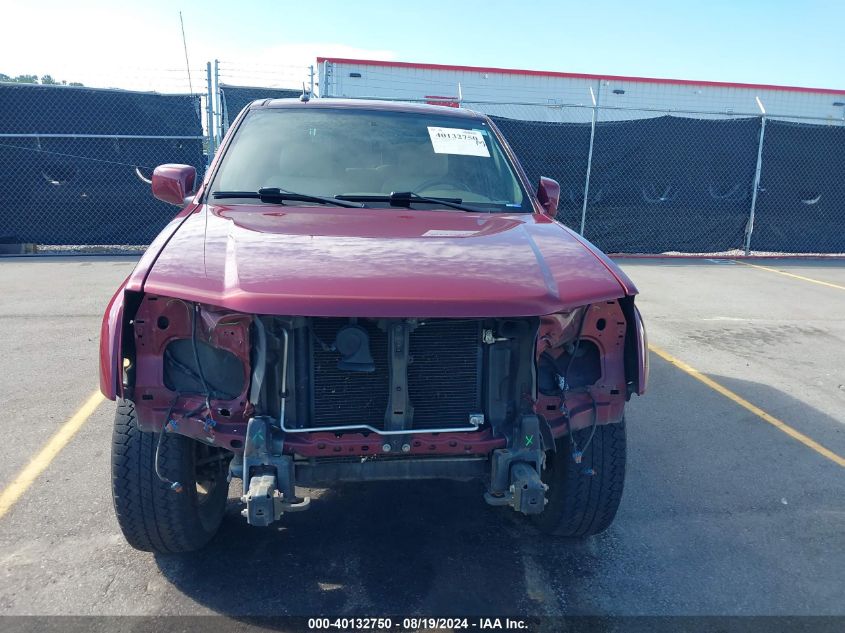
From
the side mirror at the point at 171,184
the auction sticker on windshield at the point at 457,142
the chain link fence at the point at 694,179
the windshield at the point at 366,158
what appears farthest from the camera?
the chain link fence at the point at 694,179

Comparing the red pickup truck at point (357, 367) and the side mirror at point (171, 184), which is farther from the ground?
the side mirror at point (171, 184)

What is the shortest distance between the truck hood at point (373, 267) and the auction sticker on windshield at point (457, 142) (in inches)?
36.3

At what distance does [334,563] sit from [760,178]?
11.3m

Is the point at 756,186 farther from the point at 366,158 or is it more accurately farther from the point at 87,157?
the point at 87,157

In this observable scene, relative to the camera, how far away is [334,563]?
287cm

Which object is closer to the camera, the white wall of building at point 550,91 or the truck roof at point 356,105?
the truck roof at point 356,105

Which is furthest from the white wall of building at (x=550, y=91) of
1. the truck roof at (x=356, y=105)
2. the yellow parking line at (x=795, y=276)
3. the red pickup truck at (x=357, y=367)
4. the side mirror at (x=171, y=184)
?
the red pickup truck at (x=357, y=367)

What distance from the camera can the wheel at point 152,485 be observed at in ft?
8.50

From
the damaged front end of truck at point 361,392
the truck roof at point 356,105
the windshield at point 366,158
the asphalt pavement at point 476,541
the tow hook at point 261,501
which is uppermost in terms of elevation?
the truck roof at point 356,105

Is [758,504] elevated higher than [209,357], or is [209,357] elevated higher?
[209,357]

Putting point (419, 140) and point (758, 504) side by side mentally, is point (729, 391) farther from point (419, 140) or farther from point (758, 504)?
point (419, 140)

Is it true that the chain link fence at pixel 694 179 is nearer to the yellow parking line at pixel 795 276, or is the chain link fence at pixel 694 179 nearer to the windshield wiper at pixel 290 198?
the yellow parking line at pixel 795 276

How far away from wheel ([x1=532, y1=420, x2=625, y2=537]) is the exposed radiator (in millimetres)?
568

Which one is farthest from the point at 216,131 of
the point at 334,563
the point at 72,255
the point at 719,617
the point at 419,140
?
the point at 719,617
